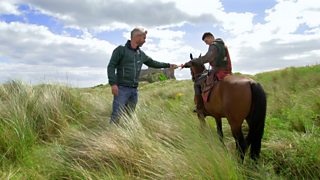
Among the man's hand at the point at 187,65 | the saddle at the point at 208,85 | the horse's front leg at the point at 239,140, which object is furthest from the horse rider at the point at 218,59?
the horse's front leg at the point at 239,140

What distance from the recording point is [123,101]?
24.0ft

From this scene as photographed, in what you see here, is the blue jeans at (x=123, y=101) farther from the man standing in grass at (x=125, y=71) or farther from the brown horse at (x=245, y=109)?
the brown horse at (x=245, y=109)

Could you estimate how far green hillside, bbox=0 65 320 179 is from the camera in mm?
4395

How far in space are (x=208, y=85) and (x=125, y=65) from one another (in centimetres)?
156

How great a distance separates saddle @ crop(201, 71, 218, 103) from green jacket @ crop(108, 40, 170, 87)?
1.28m

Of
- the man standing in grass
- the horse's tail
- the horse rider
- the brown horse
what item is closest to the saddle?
the horse rider

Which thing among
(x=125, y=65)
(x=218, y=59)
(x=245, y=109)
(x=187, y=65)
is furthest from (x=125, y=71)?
(x=245, y=109)

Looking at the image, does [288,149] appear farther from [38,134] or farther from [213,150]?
[38,134]

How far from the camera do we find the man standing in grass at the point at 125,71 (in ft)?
23.4

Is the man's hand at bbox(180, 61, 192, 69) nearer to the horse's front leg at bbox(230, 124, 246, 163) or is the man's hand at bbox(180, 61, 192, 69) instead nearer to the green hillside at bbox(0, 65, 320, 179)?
the green hillside at bbox(0, 65, 320, 179)

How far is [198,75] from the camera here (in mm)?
8117

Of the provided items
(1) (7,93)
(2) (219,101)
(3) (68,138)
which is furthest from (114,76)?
(1) (7,93)

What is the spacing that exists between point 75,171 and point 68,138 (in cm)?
149

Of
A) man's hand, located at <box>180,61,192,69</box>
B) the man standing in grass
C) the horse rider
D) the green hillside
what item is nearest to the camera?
the green hillside
